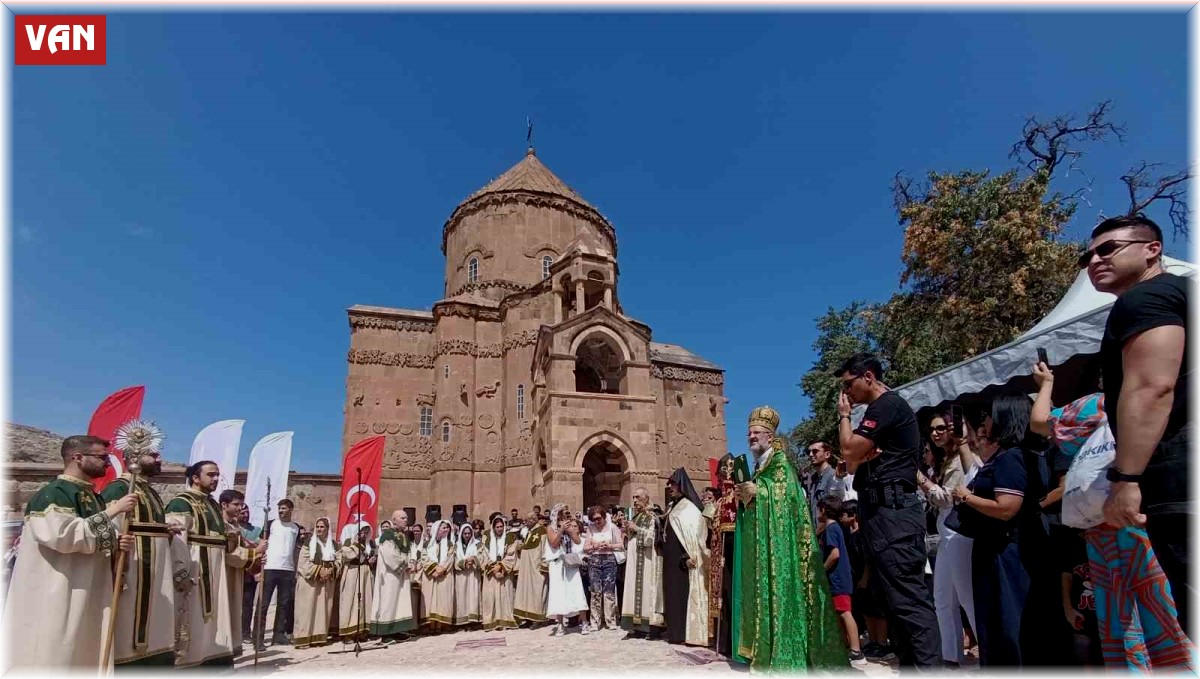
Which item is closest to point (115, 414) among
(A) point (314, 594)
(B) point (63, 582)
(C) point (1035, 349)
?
(A) point (314, 594)

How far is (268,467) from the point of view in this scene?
1077 cm

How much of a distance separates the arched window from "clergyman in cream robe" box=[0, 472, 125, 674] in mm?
20068

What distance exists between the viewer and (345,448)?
77.4 ft

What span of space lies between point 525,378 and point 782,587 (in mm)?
19532

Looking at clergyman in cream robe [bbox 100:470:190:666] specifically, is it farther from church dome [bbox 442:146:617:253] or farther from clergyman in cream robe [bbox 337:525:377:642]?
church dome [bbox 442:146:617:253]

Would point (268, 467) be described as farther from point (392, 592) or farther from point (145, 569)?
point (145, 569)

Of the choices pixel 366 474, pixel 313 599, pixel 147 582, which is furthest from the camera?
pixel 366 474

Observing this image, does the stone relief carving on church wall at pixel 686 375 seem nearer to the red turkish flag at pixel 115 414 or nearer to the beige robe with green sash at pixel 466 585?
the beige robe with green sash at pixel 466 585

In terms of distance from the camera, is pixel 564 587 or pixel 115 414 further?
pixel 115 414

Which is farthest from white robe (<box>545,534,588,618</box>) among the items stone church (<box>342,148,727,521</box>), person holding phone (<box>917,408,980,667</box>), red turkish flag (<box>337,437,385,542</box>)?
stone church (<box>342,148,727,521</box>)

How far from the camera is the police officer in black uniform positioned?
353cm

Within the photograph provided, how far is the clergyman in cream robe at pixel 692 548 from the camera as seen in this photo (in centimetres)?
680

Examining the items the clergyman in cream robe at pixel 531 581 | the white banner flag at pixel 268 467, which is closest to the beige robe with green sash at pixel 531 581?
the clergyman in cream robe at pixel 531 581

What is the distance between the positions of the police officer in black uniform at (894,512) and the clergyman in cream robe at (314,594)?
25.7 feet
